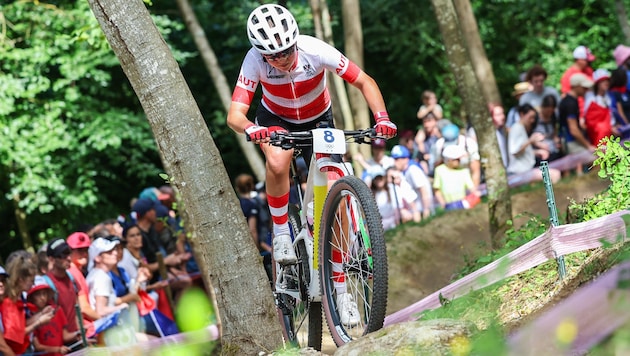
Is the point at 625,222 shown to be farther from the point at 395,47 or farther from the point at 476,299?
the point at 395,47

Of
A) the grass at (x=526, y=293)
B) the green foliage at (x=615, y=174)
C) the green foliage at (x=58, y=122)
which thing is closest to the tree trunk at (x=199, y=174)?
the grass at (x=526, y=293)

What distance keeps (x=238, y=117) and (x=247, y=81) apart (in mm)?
290

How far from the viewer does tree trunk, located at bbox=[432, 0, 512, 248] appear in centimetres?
1043

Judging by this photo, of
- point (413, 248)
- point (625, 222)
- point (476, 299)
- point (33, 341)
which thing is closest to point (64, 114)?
point (413, 248)

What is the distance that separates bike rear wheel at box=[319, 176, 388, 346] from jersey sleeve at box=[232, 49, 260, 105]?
0.92m

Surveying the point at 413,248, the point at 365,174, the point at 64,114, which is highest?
the point at 64,114

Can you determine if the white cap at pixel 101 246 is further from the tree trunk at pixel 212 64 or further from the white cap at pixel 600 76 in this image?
→ the tree trunk at pixel 212 64

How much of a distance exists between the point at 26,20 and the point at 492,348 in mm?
15687

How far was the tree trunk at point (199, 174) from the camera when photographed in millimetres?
5953

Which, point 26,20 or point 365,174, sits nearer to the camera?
point 365,174

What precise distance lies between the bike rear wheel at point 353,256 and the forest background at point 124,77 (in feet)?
14.9

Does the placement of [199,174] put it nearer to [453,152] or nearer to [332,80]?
[453,152]

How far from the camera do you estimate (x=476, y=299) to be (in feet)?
23.8

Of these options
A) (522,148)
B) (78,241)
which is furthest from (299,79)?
(522,148)
